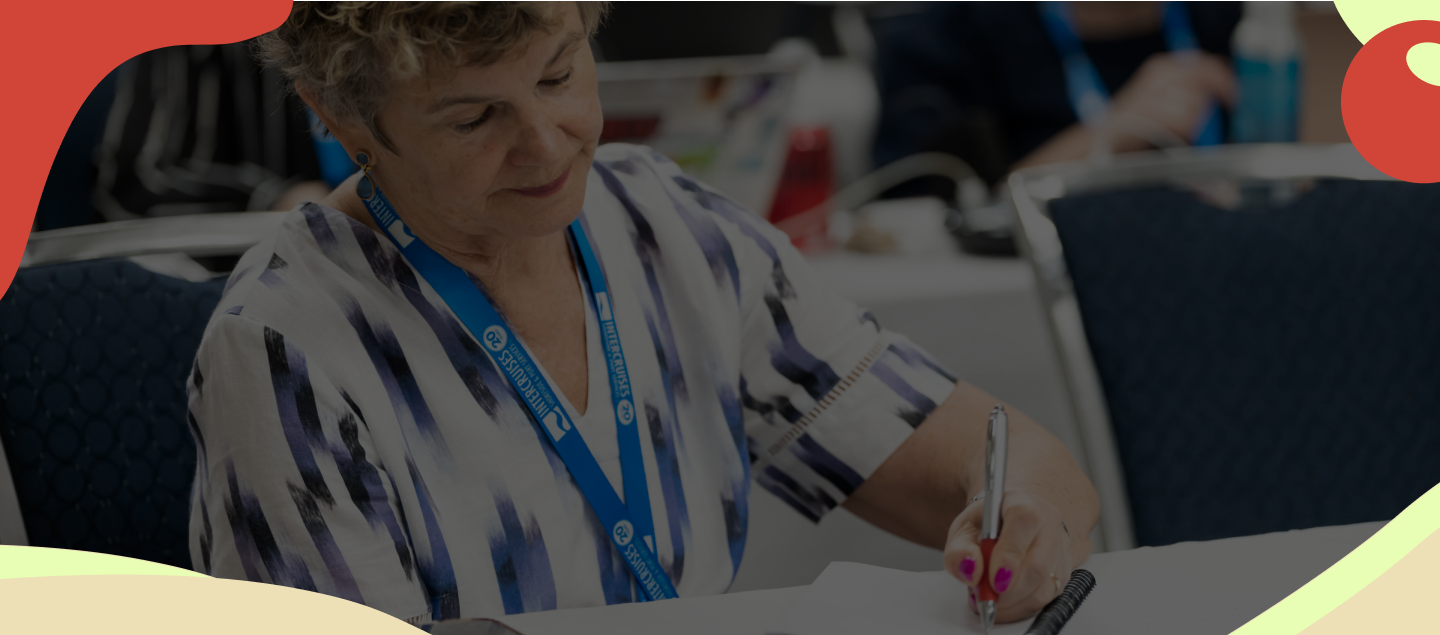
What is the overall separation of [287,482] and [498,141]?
8.7 inches

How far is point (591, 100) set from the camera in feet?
2.02

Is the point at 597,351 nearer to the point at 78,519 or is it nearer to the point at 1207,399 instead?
the point at 78,519

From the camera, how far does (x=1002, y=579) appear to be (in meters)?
0.50

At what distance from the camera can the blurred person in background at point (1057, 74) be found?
1.84 m

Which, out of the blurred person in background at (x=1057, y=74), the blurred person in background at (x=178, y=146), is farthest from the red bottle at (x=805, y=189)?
the blurred person in background at (x=178, y=146)

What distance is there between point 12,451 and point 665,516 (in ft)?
1.57

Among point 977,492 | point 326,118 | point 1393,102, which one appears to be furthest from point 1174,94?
point 326,118

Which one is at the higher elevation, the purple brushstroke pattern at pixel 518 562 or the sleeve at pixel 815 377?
the sleeve at pixel 815 377

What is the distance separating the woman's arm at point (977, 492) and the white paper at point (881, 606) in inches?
0.9

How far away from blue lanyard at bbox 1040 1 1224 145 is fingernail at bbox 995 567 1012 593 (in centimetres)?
→ 158

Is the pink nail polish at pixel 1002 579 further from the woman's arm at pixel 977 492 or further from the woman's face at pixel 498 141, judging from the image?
the woman's face at pixel 498 141

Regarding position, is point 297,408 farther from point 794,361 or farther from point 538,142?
point 794,361

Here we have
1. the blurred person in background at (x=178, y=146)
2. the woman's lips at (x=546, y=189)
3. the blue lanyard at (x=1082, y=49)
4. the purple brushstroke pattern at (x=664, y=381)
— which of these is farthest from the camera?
the blue lanyard at (x=1082, y=49)

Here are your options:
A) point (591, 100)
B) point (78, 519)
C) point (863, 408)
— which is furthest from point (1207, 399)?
point (78, 519)
